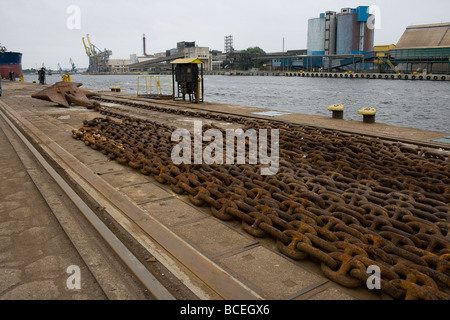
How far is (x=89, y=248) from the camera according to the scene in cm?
340

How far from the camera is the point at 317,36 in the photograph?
132 m

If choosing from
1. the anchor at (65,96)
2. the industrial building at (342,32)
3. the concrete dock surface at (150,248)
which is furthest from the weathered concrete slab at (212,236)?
the industrial building at (342,32)

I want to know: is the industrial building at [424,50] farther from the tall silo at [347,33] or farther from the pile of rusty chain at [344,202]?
the pile of rusty chain at [344,202]

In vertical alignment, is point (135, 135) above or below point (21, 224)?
above

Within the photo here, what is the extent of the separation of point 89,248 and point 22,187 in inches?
98.7

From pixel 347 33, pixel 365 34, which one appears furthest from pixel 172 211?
pixel 347 33

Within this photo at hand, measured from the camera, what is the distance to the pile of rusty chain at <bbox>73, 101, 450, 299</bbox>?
280 centimetres

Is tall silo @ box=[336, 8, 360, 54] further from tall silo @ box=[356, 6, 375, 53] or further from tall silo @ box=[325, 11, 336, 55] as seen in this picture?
tall silo @ box=[325, 11, 336, 55]

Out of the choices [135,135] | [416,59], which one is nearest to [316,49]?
[416,59]

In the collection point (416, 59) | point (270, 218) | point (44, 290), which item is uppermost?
point (416, 59)

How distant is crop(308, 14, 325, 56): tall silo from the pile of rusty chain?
430ft
